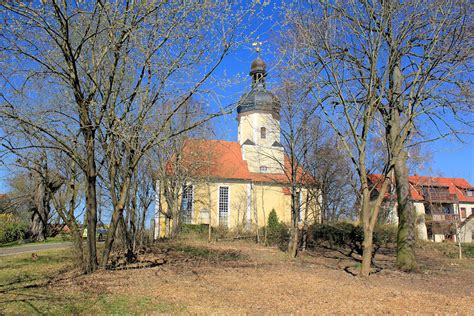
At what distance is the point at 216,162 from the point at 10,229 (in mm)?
16117

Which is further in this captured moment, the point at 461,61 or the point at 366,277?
the point at 461,61

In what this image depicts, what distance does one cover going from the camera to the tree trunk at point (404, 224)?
37.6ft

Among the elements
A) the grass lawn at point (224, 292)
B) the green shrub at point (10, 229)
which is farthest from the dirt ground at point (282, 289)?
the green shrub at point (10, 229)

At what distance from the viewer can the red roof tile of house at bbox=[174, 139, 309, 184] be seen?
84.5ft

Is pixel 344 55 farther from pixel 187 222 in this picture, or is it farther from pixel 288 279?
pixel 187 222

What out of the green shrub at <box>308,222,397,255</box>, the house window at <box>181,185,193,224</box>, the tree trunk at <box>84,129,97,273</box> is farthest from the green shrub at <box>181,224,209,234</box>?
the tree trunk at <box>84,129,97,273</box>

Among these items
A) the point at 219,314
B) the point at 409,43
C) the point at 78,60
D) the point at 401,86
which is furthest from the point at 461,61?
the point at 78,60

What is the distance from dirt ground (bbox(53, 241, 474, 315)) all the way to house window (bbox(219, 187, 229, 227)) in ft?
83.2

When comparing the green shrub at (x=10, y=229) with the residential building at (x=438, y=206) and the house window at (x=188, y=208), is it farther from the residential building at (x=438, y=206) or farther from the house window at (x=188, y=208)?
the residential building at (x=438, y=206)

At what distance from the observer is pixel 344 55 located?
1133 centimetres

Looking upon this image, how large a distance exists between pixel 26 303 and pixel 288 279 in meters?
5.40

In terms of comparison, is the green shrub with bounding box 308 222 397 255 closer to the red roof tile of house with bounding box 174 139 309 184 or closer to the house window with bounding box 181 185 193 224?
the red roof tile of house with bounding box 174 139 309 184

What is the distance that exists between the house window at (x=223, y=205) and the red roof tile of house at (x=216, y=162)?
1.46m

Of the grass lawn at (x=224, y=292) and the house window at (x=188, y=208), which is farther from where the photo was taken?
the house window at (x=188, y=208)
